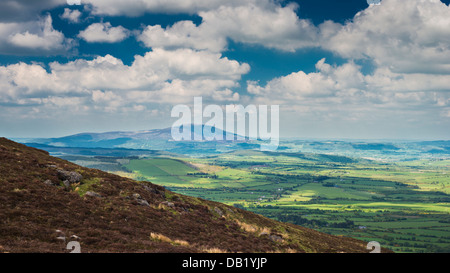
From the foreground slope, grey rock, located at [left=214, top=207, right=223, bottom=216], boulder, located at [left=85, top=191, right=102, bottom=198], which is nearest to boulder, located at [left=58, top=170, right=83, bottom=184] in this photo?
the foreground slope

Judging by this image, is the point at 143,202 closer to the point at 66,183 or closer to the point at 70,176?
the point at 66,183

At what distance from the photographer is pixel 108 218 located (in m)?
31.9

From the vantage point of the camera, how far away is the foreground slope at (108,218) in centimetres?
2536

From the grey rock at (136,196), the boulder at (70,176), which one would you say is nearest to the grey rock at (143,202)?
the grey rock at (136,196)

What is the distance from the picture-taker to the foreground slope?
25.4 m

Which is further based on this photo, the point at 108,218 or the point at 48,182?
the point at 48,182

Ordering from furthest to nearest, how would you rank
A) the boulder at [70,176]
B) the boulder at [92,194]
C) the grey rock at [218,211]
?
1. the grey rock at [218,211]
2. the boulder at [70,176]
3. the boulder at [92,194]

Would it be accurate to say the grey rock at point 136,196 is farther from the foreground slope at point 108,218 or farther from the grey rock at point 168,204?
the grey rock at point 168,204

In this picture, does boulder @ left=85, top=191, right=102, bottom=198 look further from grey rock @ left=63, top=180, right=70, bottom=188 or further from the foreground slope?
grey rock @ left=63, top=180, right=70, bottom=188

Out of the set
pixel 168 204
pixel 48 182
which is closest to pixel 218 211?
pixel 168 204

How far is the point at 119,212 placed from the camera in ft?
112
